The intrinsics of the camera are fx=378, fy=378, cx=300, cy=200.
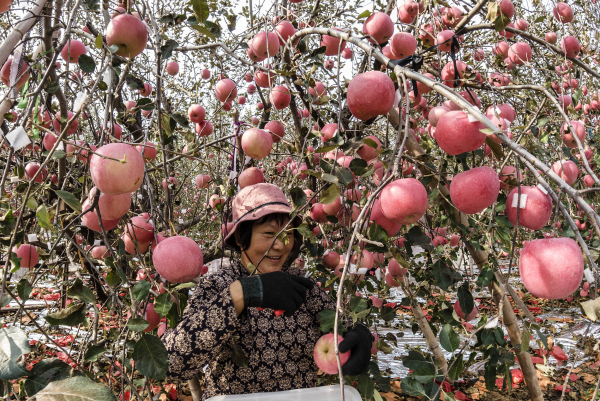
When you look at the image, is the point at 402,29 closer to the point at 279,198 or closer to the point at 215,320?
the point at 279,198

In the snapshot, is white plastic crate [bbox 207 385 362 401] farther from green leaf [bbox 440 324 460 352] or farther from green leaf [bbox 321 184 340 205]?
green leaf [bbox 321 184 340 205]

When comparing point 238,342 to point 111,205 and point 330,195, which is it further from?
point 330,195

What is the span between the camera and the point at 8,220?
84cm

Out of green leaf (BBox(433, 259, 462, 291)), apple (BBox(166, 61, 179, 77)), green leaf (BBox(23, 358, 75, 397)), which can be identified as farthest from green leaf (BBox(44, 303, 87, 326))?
apple (BBox(166, 61, 179, 77))

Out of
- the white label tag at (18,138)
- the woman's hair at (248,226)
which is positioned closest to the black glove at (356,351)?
the woman's hair at (248,226)

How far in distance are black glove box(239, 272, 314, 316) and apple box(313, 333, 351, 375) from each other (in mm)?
129

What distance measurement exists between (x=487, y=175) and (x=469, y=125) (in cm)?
13

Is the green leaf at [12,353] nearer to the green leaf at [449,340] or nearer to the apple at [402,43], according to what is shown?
the green leaf at [449,340]

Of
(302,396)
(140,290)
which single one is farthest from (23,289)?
(302,396)

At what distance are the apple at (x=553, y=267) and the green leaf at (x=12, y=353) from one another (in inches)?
33.2

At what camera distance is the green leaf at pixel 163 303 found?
2.77 ft

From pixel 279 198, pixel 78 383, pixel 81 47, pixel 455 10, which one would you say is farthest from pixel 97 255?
pixel 455 10

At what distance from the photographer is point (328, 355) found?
1076 mm

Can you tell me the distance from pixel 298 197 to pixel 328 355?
47 cm
